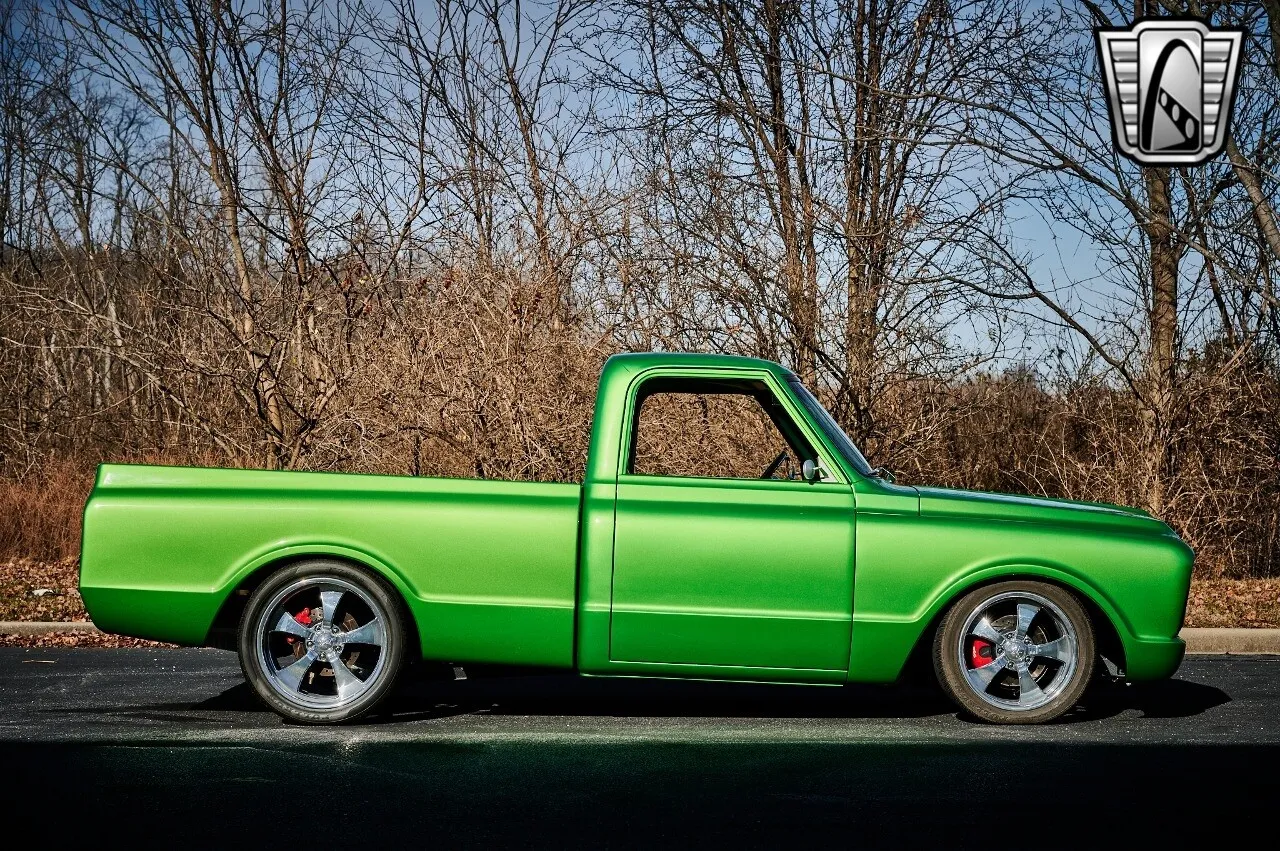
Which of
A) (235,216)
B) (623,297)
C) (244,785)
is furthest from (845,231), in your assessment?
(244,785)

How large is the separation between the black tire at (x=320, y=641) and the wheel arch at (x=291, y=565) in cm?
3

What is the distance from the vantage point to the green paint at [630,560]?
631 cm

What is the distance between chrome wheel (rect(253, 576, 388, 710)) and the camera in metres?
6.42

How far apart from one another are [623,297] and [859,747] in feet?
31.4

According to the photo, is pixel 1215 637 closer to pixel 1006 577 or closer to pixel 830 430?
pixel 1006 577

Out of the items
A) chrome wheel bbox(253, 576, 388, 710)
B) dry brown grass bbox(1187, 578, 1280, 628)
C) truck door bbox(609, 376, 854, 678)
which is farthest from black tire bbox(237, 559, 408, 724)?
dry brown grass bbox(1187, 578, 1280, 628)

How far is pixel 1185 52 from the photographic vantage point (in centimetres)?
1398

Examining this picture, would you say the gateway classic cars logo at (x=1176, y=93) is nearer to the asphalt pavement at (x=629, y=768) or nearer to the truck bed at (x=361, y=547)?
the asphalt pavement at (x=629, y=768)

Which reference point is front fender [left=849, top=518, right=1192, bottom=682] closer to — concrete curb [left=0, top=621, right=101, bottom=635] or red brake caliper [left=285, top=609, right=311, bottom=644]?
red brake caliper [left=285, top=609, right=311, bottom=644]

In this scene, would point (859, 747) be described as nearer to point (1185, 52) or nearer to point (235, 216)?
point (1185, 52)

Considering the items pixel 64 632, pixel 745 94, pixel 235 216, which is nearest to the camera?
pixel 64 632

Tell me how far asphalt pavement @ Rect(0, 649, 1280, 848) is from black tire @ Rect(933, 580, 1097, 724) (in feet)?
0.44

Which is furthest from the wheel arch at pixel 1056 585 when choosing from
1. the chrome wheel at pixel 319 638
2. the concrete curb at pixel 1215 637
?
the concrete curb at pixel 1215 637

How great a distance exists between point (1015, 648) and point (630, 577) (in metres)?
1.94
